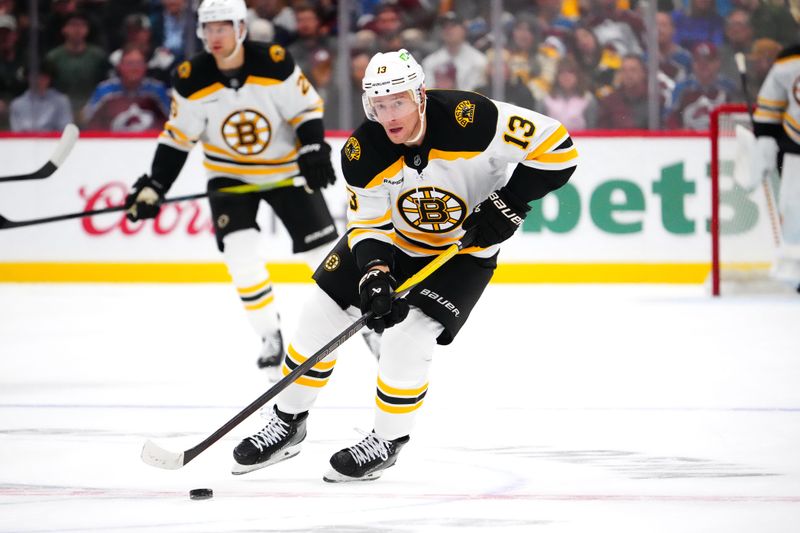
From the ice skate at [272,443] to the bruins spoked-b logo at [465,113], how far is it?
0.83 m

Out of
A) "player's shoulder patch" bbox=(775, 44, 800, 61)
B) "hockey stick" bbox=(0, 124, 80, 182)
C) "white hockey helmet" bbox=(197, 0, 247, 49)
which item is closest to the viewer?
"white hockey helmet" bbox=(197, 0, 247, 49)

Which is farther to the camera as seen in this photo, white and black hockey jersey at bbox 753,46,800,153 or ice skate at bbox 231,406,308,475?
white and black hockey jersey at bbox 753,46,800,153

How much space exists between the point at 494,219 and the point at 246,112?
1832mm

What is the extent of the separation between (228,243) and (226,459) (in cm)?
154

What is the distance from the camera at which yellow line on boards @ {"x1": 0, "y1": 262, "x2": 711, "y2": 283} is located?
7.72m

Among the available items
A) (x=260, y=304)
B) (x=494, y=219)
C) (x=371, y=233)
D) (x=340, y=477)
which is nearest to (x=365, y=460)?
(x=340, y=477)

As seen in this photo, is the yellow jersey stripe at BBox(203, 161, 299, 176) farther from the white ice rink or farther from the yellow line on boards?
the yellow line on boards

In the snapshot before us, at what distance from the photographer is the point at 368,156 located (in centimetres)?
317

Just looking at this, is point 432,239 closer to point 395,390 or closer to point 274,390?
point 395,390

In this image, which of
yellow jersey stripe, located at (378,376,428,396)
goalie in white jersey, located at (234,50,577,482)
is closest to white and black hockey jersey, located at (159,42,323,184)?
Answer: goalie in white jersey, located at (234,50,577,482)

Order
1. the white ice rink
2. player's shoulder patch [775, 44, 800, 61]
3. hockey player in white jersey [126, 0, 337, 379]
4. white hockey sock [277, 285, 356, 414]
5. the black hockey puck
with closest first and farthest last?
the white ice rink → the black hockey puck → white hockey sock [277, 285, 356, 414] → hockey player in white jersey [126, 0, 337, 379] → player's shoulder patch [775, 44, 800, 61]

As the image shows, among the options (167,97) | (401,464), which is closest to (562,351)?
(401,464)

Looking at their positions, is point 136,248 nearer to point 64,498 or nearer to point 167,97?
point 167,97

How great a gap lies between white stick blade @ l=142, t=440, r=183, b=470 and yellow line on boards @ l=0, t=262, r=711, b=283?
4763 mm
